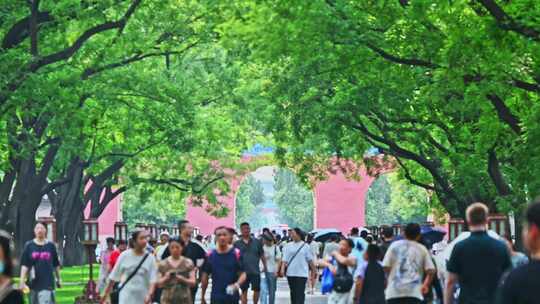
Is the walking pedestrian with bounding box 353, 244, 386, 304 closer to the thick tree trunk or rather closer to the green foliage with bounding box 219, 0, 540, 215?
the green foliage with bounding box 219, 0, 540, 215

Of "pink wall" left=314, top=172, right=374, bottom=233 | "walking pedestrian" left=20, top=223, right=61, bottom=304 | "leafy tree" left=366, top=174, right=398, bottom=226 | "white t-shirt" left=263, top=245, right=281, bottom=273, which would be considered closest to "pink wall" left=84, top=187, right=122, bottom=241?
"pink wall" left=314, top=172, right=374, bottom=233

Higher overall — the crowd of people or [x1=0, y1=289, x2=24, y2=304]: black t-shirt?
the crowd of people

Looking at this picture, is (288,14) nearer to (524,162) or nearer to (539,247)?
(524,162)

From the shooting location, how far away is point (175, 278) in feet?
52.6

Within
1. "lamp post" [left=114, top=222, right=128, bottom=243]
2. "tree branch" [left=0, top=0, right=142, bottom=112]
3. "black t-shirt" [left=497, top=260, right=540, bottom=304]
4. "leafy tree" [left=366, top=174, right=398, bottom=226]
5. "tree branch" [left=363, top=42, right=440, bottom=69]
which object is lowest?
"black t-shirt" [left=497, top=260, right=540, bottom=304]

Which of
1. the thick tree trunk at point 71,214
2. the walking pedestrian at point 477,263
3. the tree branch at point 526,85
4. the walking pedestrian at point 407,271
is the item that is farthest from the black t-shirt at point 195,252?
the thick tree trunk at point 71,214

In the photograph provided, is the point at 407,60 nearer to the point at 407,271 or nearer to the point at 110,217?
the point at 407,271

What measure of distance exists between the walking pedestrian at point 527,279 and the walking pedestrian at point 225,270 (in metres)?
11.0

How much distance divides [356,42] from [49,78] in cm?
835

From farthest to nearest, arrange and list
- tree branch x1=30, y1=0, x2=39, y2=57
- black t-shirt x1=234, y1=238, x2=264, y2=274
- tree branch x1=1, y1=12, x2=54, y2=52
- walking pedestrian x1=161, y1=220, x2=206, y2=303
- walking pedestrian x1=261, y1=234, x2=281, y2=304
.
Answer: tree branch x1=1, y1=12, x2=54, y2=52, tree branch x1=30, y1=0, x2=39, y2=57, walking pedestrian x1=261, y1=234, x2=281, y2=304, black t-shirt x1=234, y1=238, x2=264, y2=274, walking pedestrian x1=161, y1=220, x2=206, y2=303

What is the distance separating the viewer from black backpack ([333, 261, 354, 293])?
18.0 m

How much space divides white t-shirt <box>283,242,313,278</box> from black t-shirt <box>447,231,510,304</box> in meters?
12.4

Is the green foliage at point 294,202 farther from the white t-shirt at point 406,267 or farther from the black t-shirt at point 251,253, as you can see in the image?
the white t-shirt at point 406,267

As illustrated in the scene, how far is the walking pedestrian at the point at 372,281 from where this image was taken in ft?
53.1
